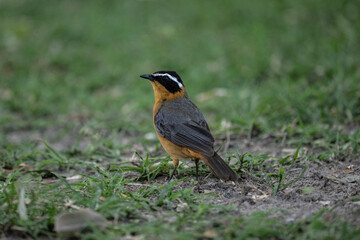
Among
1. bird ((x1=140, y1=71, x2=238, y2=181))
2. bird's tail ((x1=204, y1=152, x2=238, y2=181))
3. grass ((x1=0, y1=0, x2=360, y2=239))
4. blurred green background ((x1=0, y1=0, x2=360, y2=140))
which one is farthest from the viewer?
blurred green background ((x1=0, y1=0, x2=360, y2=140))

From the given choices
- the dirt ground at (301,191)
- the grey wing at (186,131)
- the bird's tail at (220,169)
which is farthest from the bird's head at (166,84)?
the bird's tail at (220,169)

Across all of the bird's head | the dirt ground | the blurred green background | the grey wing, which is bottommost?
the dirt ground

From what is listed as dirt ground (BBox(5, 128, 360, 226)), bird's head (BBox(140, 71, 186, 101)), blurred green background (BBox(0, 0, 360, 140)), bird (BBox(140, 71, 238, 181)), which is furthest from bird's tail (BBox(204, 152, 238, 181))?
blurred green background (BBox(0, 0, 360, 140))

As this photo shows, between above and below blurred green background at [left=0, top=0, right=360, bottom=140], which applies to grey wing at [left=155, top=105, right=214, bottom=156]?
below

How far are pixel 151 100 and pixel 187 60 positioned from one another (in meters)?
1.93

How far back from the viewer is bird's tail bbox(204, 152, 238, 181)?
4355 mm

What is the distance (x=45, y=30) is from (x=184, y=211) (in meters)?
9.30

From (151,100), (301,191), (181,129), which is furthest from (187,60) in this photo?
(301,191)

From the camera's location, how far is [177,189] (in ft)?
14.2

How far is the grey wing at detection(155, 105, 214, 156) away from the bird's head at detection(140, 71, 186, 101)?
34 centimetres

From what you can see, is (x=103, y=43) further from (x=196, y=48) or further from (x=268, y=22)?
(x=268, y=22)

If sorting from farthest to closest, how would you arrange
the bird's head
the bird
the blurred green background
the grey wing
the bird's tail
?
the blurred green background → the bird's head → the grey wing → the bird → the bird's tail

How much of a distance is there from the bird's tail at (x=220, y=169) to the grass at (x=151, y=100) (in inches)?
15.1

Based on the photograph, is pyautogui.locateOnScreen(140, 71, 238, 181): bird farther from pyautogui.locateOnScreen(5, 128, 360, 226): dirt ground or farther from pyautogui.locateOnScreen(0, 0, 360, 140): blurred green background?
pyautogui.locateOnScreen(0, 0, 360, 140): blurred green background
